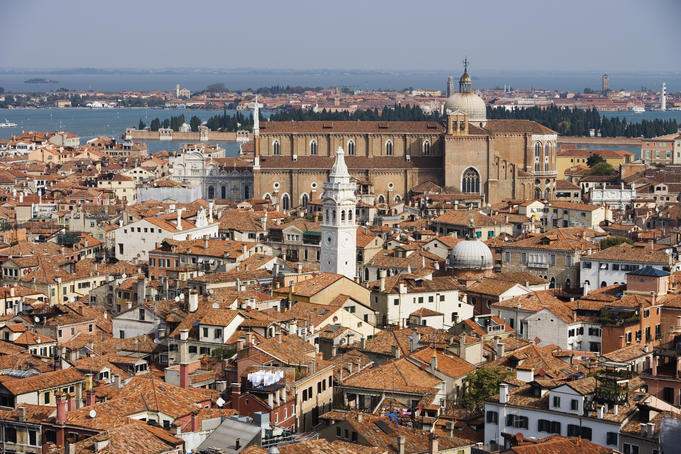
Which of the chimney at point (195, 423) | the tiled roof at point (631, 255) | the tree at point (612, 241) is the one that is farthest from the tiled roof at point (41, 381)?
the tree at point (612, 241)

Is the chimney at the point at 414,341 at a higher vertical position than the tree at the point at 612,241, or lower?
higher

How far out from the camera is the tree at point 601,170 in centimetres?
5034

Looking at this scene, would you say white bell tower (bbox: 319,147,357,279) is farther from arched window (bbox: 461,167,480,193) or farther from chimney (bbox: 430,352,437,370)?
arched window (bbox: 461,167,480,193)

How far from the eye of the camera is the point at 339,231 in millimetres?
23312

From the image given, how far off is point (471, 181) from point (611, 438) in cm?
3128

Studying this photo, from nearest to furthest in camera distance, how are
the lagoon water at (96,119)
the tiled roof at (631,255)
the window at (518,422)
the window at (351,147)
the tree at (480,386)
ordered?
the window at (518,422)
the tree at (480,386)
the tiled roof at (631,255)
the window at (351,147)
the lagoon water at (96,119)

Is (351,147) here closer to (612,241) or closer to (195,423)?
(612,241)

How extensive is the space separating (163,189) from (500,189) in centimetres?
964

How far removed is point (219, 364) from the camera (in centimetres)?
1527

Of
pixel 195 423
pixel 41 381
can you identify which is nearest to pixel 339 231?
pixel 41 381

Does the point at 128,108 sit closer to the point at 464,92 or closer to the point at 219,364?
the point at 464,92

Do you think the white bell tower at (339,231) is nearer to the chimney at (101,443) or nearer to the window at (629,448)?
the window at (629,448)

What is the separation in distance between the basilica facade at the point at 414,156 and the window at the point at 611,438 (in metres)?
29.8

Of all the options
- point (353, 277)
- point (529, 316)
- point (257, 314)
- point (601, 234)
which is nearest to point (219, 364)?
point (257, 314)
